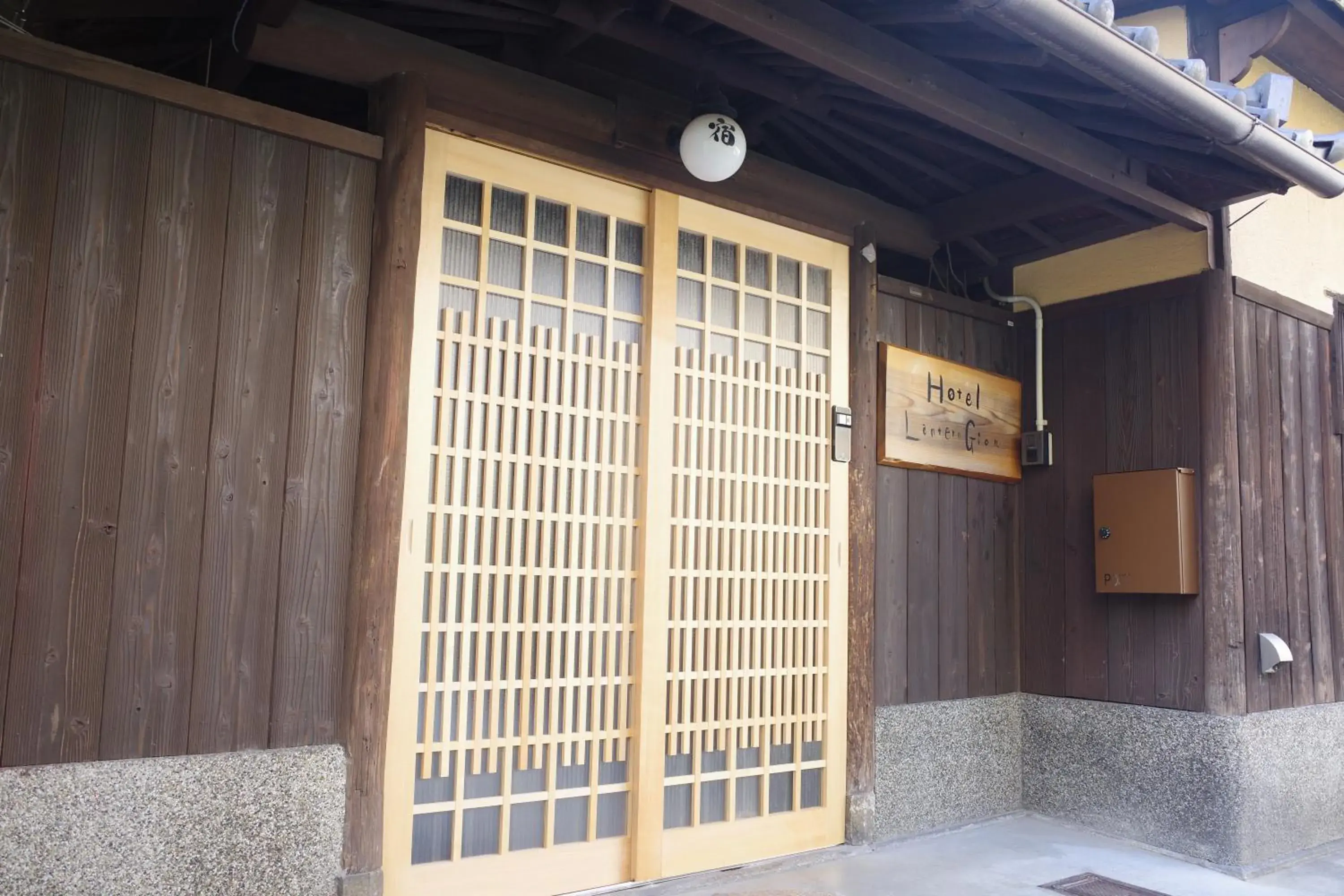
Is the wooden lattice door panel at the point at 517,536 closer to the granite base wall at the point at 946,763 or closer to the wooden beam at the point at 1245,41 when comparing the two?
the granite base wall at the point at 946,763

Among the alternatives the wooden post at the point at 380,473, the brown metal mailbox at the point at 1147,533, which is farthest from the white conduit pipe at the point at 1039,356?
the wooden post at the point at 380,473

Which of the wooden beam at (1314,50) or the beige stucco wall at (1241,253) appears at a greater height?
the wooden beam at (1314,50)

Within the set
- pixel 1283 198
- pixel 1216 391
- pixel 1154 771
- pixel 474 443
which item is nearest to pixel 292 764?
pixel 474 443

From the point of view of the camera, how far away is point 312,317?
350 cm

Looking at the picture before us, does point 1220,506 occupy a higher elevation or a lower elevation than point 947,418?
lower

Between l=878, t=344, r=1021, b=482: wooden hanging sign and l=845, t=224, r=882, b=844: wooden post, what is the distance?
0.11 metres

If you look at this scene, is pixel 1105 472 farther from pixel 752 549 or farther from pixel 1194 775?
pixel 752 549

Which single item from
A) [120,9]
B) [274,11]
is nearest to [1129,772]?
[274,11]

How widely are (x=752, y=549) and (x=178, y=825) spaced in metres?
2.50

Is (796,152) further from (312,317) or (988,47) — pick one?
(312,317)

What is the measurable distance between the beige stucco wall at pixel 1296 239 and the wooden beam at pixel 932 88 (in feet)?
2.35

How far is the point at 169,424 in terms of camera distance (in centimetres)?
319

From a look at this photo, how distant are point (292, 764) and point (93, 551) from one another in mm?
909

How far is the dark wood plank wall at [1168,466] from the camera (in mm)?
5148
